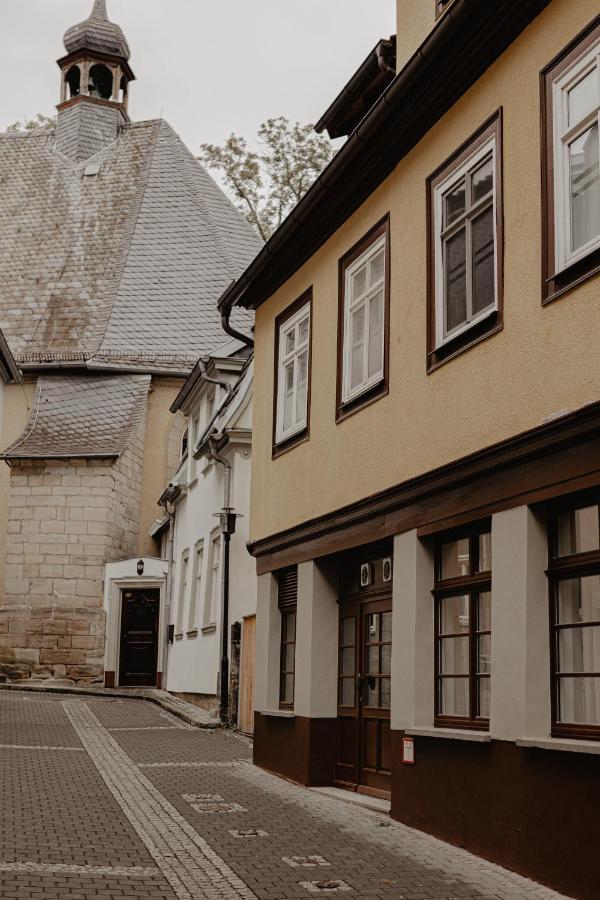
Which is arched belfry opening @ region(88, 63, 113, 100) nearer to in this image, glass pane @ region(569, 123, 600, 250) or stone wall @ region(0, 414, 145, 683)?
stone wall @ region(0, 414, 145, 683)

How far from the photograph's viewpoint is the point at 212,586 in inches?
887

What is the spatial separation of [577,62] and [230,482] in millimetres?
13558

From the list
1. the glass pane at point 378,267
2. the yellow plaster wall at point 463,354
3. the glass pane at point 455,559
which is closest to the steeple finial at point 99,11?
the yellow plaster wall at point 463,354

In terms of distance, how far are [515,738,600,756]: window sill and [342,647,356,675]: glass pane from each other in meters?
4.54

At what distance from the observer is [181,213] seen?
39562 millimetres

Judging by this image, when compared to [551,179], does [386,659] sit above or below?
below

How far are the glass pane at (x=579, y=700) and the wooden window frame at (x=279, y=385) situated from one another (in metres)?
5.83

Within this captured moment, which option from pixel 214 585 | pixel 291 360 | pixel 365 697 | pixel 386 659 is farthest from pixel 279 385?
pixel 214 585

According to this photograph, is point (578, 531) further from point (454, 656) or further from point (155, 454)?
point (155, 454)

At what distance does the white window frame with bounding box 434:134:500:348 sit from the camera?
29.0ft

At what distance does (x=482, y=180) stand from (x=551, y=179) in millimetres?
1236

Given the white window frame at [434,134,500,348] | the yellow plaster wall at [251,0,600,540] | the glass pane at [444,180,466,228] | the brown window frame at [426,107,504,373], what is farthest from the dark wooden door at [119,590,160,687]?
the glass pane at [444,180,466,228]

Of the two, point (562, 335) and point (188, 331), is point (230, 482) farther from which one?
point (188, 331)

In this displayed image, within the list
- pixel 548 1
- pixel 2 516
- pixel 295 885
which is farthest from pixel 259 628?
pixel 2 516
